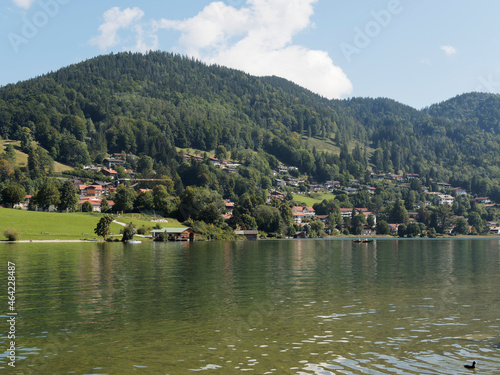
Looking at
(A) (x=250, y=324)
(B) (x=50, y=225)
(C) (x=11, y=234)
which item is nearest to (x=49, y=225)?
(B) (x=50, y=225)

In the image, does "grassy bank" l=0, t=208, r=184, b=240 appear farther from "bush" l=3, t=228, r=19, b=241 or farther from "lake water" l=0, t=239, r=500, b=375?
"lake water" l=0, t=239, r=500, b=375

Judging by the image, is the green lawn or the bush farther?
the green lawn

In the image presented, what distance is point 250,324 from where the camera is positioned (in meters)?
30.9

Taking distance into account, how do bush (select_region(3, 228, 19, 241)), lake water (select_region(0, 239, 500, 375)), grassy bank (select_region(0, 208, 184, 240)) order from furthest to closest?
grassy bank (select_region(0, 208, 184, 240)) → bush (select_region(3, 228, 19, 241)) → lake water (select_region(0, 239, 500, 375))

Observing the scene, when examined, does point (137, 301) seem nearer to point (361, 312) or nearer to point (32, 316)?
point (32, 316)

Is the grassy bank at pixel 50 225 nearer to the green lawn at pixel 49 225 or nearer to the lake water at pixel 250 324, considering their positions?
the green lawn at pixel 49 225

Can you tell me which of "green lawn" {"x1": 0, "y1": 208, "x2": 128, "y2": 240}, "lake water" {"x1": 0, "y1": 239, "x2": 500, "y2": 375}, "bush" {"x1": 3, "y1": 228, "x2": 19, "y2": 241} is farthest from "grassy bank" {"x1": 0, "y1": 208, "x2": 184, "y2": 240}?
"lake water" {"x1": 0, "y1": 239, "x2": 500, "y2": 375}

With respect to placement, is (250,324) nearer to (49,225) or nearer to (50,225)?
(49,225)

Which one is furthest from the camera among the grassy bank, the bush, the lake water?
the grassy bank

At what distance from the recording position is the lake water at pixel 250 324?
22.9 m

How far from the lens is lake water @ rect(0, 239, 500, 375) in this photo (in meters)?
22.9

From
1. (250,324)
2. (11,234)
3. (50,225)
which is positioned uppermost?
(50,225)

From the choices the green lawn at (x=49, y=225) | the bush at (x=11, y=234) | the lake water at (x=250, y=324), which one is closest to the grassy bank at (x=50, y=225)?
the green lawn at (x=49, y=225)

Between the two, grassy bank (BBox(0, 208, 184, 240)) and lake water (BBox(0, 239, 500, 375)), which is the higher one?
grassy bank (BBox(0, 208, 184, 240))
